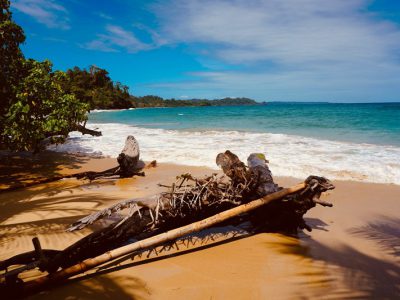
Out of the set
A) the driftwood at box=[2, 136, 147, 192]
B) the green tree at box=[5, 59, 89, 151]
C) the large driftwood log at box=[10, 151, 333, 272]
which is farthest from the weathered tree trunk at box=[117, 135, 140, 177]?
the large driftwood log at box=[10, 151, 333, 272]

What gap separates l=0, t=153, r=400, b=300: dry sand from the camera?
3162mm

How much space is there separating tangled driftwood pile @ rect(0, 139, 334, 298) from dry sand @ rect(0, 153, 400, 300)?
0.86 feet

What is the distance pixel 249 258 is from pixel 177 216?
1170 mm

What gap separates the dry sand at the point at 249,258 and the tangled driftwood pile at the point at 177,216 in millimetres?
261

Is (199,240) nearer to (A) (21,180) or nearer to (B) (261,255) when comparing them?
(B) (261,255)

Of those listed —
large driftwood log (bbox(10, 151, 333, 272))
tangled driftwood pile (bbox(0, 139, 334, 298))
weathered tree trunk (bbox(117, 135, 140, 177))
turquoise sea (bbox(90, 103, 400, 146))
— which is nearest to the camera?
tangled driftwood pile (bbox(0, 139, 334, 298))

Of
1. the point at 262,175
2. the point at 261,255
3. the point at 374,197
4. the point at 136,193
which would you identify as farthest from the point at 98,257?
the point at 374,197

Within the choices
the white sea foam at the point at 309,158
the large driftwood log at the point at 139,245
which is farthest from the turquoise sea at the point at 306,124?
the large driftwood log at the point at 139,245

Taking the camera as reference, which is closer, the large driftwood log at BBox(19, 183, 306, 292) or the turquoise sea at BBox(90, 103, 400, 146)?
the large driftwood log at BBox(19, 183, 306, 292)

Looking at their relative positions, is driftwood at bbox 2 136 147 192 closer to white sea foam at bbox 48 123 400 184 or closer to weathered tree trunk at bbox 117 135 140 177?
weathered tree trunk at bbox 117 135 140 177

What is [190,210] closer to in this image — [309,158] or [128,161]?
[128,161]

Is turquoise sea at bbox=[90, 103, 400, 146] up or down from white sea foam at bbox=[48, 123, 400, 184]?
up

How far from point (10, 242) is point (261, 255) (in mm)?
3667

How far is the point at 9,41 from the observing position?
23.8 ft
